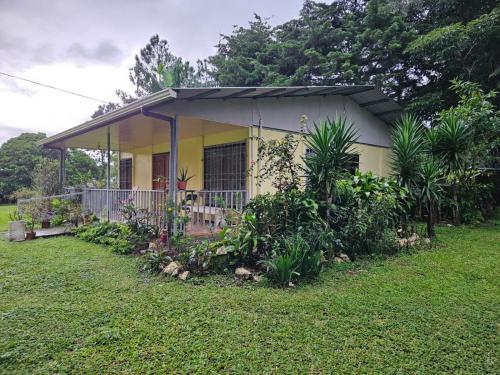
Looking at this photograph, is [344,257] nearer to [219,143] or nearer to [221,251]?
[221,251]

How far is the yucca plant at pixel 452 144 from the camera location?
6895 mm

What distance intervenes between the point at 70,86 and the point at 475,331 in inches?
755

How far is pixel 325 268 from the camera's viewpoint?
4.74 meters

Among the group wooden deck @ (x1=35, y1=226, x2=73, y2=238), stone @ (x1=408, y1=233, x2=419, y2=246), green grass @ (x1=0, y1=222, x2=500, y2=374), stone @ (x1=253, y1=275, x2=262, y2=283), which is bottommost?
green grass @ (x1=0, y1=222, x2=500, y2=374)

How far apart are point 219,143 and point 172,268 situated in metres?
4.88

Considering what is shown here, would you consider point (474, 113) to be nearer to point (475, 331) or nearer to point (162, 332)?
point (475, 331)

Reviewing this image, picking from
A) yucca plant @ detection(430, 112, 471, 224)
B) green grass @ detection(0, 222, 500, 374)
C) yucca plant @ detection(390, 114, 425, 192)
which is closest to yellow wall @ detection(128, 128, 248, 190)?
yucca plant @ detection(390, 114, 425, 192)

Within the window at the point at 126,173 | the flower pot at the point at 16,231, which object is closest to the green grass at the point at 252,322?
the flower pot at the point at 16,231

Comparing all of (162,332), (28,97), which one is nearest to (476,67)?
(162,332)

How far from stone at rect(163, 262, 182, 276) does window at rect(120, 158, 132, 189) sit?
931 cm

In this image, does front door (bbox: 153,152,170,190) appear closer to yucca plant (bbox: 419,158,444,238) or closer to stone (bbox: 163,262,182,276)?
stone (bbox: 163,262,182,276)

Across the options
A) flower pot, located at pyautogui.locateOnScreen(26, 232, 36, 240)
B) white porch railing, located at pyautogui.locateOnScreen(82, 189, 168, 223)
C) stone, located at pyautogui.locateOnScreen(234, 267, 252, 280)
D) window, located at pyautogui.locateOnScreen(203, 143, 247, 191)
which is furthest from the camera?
window, located at pyautogui.locateOnScreen(203, 143, 247, 191)

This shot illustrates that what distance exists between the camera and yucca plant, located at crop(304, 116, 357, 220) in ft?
16.9

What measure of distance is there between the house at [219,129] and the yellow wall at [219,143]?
0.09 ft
